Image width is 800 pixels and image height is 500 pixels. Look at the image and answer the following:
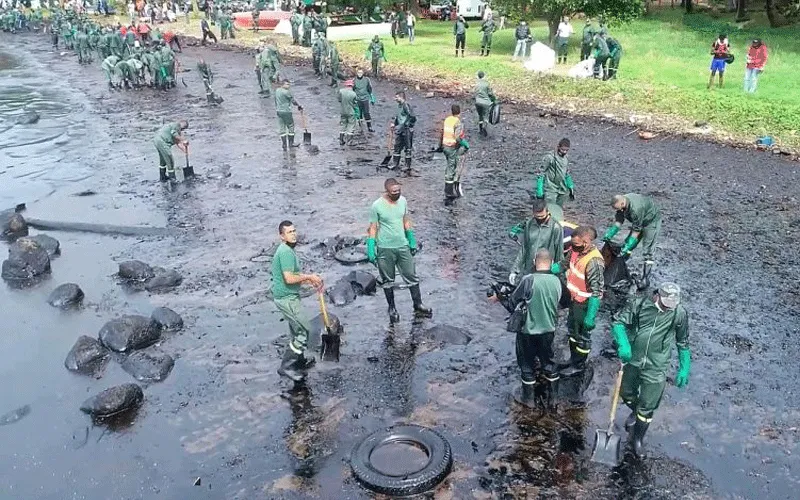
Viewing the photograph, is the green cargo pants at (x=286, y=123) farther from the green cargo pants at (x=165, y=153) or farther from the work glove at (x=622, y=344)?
the work glove at (x=622, y=344)

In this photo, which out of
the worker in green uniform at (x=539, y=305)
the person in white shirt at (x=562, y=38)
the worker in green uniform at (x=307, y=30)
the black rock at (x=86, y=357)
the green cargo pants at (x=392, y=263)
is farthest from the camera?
the worker in green uniform at (x=307, y=30)

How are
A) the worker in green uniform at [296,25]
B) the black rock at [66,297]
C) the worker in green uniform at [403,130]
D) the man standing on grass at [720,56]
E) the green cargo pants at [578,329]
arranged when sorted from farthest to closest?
the worker in green uniform at [296,25] < the man standing on grass at [720,56] < the worker in green uniform at [403,130] < the black rock at [66,297] < the green cargo pants at [578,329]

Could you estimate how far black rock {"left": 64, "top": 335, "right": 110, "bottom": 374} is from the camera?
843cm

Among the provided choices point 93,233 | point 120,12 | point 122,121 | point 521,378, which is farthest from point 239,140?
point 120,12

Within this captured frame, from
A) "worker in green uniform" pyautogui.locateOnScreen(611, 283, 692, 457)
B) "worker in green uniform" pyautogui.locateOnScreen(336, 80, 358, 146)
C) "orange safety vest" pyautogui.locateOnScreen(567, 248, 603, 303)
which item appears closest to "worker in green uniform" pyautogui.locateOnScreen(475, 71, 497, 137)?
"worker in green uniform" pyautogui.locateOnScreen(336, 80, 358, 146)

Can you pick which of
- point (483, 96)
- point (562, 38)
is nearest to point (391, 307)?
point (483, 96)

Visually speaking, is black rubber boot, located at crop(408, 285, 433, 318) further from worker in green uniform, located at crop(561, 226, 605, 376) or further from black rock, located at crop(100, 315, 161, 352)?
black rock, located at crop(100, 315, 161, 352)

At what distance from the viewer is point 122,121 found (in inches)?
869

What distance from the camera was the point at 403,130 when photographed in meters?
15.2

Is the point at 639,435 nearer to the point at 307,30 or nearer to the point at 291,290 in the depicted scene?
the point at 291,290

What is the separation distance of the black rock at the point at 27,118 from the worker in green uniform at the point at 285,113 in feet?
34.2

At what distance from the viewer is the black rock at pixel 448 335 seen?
8750 millimetres

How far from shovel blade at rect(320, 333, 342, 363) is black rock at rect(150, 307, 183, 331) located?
7.78 ft

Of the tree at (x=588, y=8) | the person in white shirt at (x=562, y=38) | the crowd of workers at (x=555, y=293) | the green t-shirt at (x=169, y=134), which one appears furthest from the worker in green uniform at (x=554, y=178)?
the tree at (x=588, y=8)
